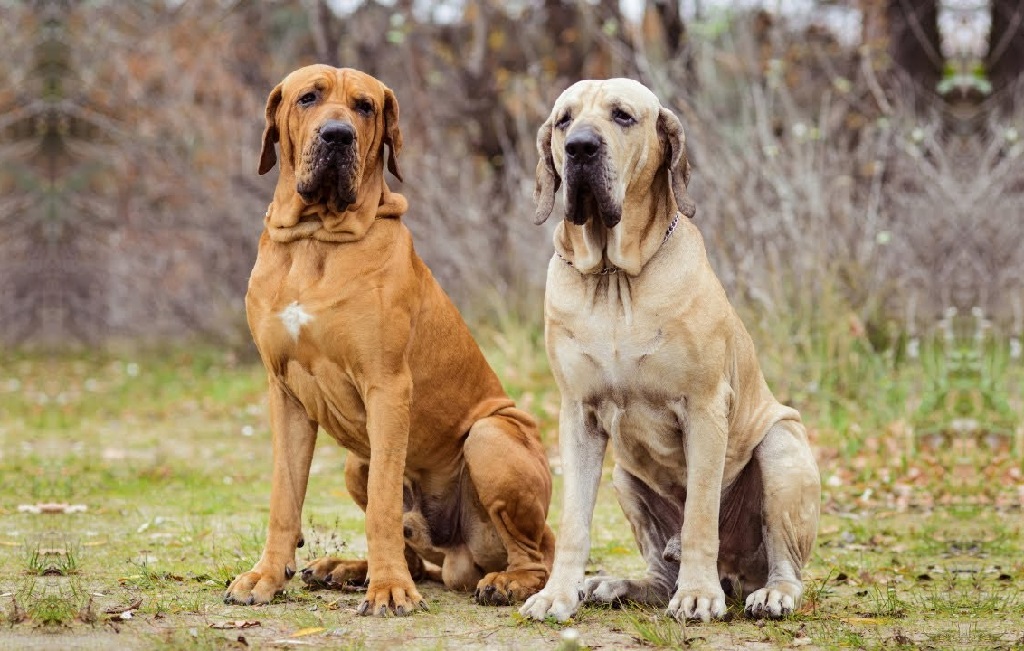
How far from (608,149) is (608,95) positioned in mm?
241

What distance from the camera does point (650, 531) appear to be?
4355mm

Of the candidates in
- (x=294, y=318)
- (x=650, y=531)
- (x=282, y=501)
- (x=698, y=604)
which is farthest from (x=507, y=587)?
(x=294, y=318)

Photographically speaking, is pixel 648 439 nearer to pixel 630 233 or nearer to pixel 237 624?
pixel 630 233

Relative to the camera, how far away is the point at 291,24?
19.6m

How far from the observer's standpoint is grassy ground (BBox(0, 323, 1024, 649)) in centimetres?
367

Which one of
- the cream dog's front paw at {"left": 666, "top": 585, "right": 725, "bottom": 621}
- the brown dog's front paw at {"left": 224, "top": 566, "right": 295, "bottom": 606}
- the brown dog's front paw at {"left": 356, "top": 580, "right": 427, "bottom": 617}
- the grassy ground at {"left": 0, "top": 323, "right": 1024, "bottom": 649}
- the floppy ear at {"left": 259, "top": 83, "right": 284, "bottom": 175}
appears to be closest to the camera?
the grassy ground at {"left": 0, "top": 323, "right": 1024, "bottom": 649}

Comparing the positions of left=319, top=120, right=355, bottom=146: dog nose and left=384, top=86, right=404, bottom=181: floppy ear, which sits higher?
left=384, top=86, right=404, bottom=181: floppy ear

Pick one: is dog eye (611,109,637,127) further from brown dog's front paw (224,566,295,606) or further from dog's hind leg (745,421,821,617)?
brown dog's front paw (224,566,295,606)

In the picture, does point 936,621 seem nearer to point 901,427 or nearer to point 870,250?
point 901,427

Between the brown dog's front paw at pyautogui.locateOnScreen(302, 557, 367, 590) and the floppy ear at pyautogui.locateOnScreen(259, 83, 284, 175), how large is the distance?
1.60 metres

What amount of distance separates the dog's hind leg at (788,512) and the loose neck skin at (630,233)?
3.01 feet

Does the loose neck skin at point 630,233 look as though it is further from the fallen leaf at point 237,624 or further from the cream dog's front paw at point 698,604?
the fallen leaf at point 237,624

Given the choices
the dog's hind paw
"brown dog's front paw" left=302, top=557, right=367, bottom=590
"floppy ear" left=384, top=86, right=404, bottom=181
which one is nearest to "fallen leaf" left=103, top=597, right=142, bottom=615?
"brown dog's front paw" left=302, top=557, right=367, bottom=590

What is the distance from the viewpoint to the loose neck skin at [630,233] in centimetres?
398
